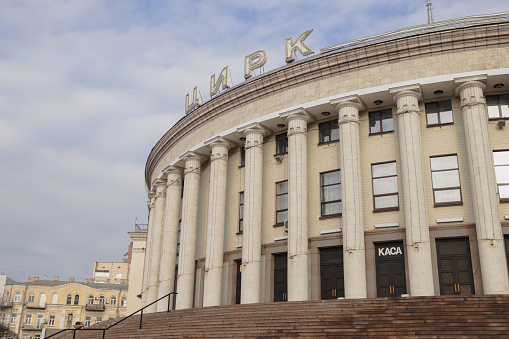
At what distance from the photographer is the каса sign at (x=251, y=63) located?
3106 centimetres

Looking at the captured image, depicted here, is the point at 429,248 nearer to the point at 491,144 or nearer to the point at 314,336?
the point at 491,144

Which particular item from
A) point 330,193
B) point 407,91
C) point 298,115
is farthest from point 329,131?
point 407,91

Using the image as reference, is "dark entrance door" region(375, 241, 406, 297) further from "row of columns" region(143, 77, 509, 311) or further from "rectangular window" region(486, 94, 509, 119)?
"rectangular window" region(486, 94, 509, 119)

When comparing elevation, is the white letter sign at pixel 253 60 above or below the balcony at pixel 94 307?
above

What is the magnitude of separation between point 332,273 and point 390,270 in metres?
2.96

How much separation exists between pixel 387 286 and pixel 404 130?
745cm

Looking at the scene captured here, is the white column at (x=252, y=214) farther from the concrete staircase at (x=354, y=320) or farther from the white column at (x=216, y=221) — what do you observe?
the concrete staircase at (x=354, y=320)

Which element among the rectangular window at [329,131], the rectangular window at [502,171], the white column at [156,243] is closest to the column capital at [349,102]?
the rectangular window at [329,131]

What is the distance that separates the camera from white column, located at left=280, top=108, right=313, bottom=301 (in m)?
26.7

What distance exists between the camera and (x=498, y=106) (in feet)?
87.1

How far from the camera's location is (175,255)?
37.3 metres

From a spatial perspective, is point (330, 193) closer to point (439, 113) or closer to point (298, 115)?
point (298, 115)

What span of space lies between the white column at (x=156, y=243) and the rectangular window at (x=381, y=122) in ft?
59.6

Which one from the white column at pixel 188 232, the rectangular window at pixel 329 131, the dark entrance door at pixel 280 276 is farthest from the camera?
the white column at pixel 188 232
